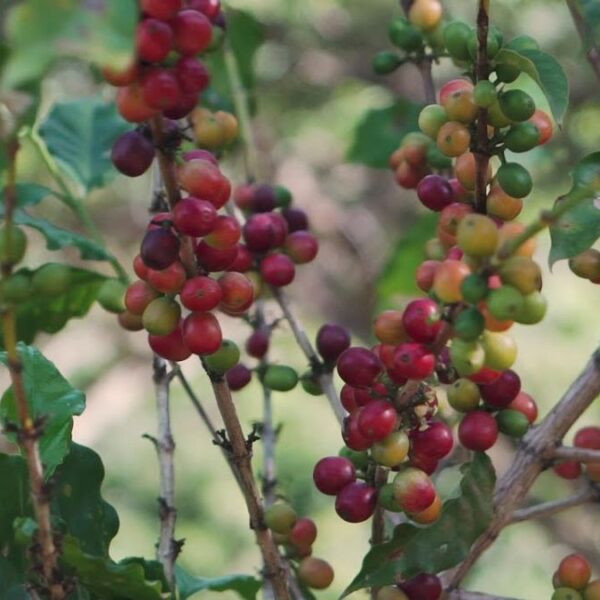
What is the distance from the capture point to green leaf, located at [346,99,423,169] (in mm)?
1175

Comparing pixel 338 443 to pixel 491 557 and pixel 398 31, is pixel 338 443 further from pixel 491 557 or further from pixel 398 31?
pixel 398 31

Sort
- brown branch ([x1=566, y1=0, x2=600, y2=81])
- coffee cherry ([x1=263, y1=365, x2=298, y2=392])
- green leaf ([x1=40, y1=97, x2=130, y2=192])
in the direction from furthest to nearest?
green leaf ([x1=40, y1=97, x2=130, y2=192]) → coffee cherry ([x1=263, y1=365, x2=298, y2=392]) → brown branch ([x1=566, y1=0, x2=600, y2=81])

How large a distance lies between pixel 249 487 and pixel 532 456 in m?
0.17

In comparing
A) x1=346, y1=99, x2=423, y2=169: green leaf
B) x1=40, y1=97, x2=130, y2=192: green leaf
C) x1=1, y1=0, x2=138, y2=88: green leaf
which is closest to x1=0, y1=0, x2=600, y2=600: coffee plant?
x1=1, y1=0, x2=138, y2=88: green leaf

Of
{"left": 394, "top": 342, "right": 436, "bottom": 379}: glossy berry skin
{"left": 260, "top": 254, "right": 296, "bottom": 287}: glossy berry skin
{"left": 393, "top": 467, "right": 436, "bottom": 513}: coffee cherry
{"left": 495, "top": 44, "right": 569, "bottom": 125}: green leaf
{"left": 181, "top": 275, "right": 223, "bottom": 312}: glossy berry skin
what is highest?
{"left": 495, "top": 44, "right": 569, "bottom": 125}: green leaf

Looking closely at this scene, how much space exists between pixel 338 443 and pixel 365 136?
153cm

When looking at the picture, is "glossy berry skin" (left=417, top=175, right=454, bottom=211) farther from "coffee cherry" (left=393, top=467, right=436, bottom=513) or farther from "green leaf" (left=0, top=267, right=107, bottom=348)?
"green leaf" (left=0, top=267, right=107, bottom=348)

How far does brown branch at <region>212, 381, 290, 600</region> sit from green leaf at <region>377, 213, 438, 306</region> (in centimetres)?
54

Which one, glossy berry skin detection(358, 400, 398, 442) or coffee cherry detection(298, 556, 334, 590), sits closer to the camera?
glossy berry skin detection(358, 400, 398, 442)

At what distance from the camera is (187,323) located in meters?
0.57

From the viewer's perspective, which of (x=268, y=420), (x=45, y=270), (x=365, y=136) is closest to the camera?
(x=45, y=270)

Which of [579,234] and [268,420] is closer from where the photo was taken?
[579,234]

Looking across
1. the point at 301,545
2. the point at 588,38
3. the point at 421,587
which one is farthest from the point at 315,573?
the point at 588,38

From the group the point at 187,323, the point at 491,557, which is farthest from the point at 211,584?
the point at 491,557
